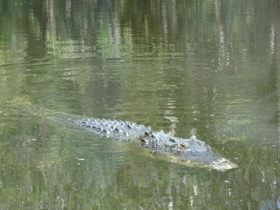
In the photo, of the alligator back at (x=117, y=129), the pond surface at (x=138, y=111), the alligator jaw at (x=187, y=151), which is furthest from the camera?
the alligator back at (x=117, y=129)

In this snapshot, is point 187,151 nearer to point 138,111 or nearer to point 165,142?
point 165,142

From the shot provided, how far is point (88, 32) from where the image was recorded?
25.0m

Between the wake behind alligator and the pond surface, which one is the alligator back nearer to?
the wake behind alligator

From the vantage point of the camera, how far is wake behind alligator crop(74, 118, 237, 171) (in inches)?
321

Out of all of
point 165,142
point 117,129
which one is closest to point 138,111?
point 117,129

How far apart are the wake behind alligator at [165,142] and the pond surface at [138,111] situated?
20 cm

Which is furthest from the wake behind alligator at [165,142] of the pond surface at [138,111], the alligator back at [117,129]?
the pond surface at [138,111]

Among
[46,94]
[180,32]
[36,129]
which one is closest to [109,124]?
[36,129]

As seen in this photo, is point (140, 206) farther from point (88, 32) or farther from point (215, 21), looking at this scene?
point (215, 21)

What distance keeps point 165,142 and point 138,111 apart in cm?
277

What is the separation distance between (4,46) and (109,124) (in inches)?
484

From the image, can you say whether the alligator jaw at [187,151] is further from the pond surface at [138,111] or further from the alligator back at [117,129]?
the alligator back at [117,129]

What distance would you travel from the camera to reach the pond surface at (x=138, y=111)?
24.0ft

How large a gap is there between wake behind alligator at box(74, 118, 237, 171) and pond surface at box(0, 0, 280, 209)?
7.9 inches
